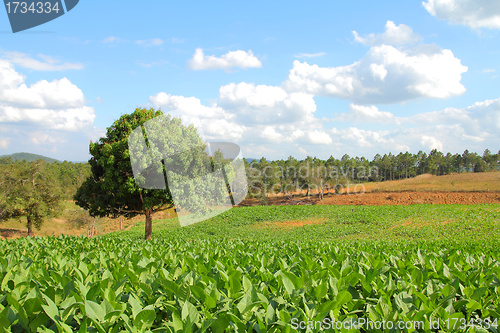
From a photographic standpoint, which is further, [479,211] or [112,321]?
[479,211]

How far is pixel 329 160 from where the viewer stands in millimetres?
91312

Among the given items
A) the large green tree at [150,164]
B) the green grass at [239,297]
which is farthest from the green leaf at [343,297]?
the large green tree at [150,164]

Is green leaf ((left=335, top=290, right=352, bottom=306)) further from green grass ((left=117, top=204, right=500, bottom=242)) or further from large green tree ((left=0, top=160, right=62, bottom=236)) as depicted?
large green tree ((left=0, top=160, right=62, bottom=236))

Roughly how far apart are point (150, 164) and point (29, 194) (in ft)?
90.3

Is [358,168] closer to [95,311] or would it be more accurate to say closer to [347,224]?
[347,224]

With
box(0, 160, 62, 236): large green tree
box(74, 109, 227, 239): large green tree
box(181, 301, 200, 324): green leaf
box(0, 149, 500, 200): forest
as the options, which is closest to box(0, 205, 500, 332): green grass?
box(181, 301, 200, 324): green leaf

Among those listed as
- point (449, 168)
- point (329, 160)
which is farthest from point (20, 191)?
point (449, 168)

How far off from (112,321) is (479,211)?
36451 mm

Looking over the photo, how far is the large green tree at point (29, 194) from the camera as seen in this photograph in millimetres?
33000

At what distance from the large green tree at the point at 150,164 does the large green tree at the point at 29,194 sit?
75.3ft

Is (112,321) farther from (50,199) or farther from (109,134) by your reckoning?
(50,199)

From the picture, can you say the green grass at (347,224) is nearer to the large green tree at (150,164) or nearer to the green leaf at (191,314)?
the large green tree at (150,164)

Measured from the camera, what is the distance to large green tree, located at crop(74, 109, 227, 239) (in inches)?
554

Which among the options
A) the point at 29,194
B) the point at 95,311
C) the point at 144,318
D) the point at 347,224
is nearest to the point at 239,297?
the point at 144,318
